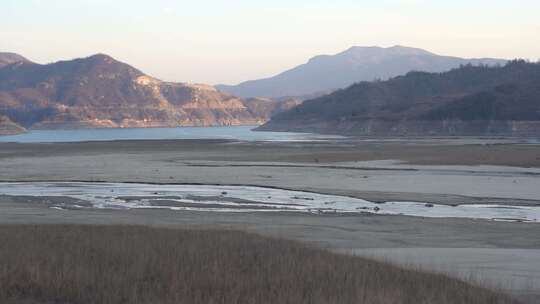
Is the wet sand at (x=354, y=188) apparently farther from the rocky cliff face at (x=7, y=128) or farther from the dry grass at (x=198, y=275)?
the rocky cliff face at (x=7, y=128)

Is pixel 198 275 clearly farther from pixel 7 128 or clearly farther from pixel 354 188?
pixel 7 128

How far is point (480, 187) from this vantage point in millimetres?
36906

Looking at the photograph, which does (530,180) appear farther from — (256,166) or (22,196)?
(22,196)

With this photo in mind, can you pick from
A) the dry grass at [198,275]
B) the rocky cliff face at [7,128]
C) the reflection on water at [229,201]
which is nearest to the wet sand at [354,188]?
the reflection on water at [229,201]

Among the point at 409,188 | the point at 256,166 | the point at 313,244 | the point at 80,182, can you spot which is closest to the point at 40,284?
the point at 313,244

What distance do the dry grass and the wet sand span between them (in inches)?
73.4

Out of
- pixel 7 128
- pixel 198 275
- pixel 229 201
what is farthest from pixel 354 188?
pixel 7 128

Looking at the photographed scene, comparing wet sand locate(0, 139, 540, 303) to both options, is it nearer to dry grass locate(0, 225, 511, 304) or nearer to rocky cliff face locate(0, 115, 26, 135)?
dry grass locate(0, 225, 511, 304)

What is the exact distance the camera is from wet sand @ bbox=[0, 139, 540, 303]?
1997cm

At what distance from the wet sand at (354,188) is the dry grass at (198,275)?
6.12 feet

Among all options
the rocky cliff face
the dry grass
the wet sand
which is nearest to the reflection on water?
the wet sand

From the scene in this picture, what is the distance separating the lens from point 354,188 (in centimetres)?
3712

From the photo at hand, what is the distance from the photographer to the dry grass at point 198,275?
1106cm

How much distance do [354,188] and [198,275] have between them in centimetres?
2506
